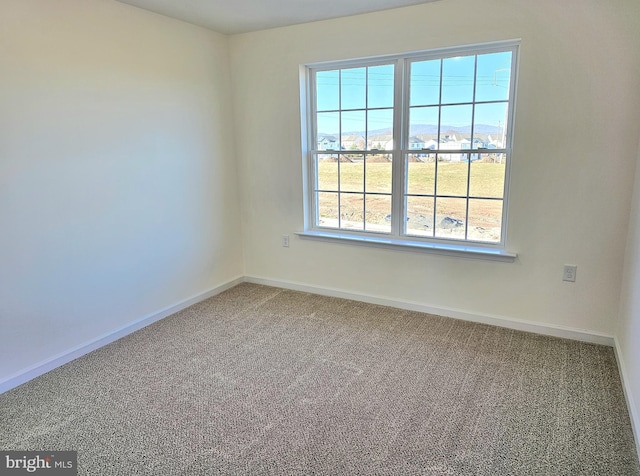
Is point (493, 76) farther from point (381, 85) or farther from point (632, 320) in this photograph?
point (632, 320)

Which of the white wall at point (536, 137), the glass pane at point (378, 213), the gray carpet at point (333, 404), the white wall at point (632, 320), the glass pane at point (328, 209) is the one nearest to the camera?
the gray carpet at point (333, 404)

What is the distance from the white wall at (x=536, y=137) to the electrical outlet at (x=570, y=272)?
0.12ft

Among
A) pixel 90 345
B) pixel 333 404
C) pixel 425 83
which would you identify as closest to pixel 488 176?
pixel 425 83

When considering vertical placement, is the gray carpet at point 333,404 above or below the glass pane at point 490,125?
below

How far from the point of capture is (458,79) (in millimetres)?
3010

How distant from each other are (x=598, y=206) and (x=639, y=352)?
103 centimetres

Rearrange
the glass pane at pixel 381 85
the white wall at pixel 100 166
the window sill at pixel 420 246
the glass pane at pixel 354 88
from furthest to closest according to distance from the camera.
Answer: the glass pane at pixel 354 88
the glass pane at pixel 381 85
the window sill at pixel 420 246
the white wall at pixel 100 166

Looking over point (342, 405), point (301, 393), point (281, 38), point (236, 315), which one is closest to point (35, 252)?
point (236, 315)

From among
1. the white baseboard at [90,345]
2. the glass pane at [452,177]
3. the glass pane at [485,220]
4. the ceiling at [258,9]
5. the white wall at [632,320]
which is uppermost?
the ceiling at [258,9]

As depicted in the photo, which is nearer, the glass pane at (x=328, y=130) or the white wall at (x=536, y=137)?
the white wall at (x=536, y=137)

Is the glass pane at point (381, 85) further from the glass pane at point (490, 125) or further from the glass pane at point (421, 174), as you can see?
the glass pane at point (490, 125)

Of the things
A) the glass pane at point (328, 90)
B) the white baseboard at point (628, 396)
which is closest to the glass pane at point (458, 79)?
the glass pane at point (328, 90)

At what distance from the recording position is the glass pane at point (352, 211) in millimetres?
3621

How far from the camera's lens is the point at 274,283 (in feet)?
13.4
